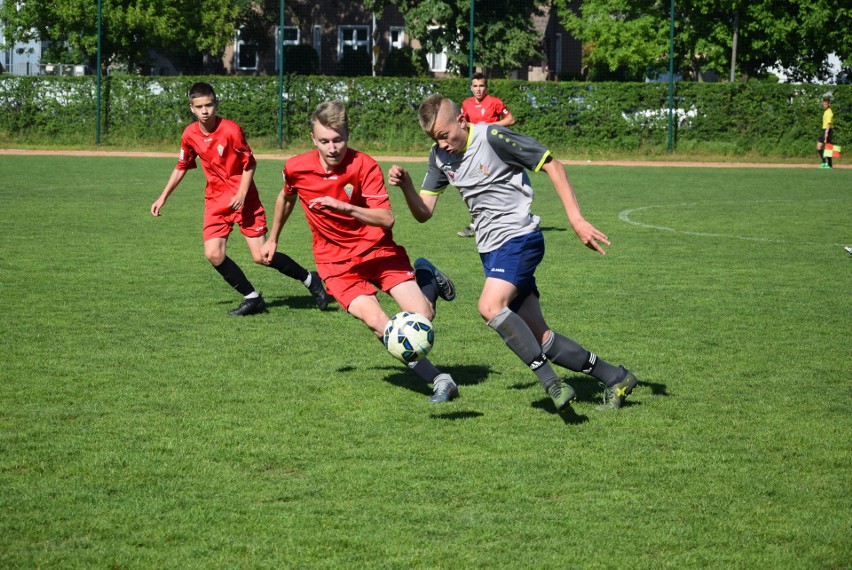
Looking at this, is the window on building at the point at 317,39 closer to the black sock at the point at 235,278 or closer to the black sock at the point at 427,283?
the black sock at the point at 235,278

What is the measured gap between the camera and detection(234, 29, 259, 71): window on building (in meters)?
50.7

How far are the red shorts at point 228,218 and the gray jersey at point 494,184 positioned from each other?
3.60 metres

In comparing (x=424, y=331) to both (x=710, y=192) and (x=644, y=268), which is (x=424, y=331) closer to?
(x=644, y=268)

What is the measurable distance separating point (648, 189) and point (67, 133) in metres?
A: 18.0

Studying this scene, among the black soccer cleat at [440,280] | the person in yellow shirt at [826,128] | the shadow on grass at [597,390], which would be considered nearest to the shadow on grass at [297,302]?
the black soccer cleat at [440,280]

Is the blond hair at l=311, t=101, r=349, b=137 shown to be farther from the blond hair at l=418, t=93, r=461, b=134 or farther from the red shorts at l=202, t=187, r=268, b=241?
the red shorts at l=202, t=187, r=268, b=241

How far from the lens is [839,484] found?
195 inches

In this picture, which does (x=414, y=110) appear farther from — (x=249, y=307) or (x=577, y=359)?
(x=577, y=359)

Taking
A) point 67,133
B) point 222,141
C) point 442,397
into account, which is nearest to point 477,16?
point 67,133

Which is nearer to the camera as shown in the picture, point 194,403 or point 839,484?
point 839,484

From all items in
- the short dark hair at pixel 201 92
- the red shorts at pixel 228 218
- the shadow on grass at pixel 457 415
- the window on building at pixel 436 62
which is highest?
the window on building at pixel 436 62

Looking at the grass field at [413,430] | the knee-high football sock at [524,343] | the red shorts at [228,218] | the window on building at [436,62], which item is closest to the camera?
the grass field at [413,430]

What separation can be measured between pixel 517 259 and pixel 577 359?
683mm

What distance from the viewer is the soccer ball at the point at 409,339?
19.8 feet
